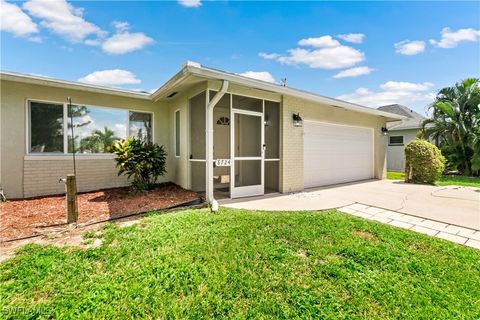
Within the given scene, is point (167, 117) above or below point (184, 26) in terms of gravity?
below

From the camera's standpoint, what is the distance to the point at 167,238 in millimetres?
3242

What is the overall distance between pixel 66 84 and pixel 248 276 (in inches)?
264

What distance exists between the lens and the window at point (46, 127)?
6199mm

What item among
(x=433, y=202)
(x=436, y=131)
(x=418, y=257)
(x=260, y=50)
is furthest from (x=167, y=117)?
(x=436, y=131)

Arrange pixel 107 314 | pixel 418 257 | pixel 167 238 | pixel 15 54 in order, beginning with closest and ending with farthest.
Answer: pixel 107 314 < pixel 418 257 < pixel 167 238 < pixel 15 54

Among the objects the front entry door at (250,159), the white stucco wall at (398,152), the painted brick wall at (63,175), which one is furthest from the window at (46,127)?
the white stucco wall at (398,152)

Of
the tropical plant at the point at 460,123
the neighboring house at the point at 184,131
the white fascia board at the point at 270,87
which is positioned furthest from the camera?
the tropical plant at the point at 460,123

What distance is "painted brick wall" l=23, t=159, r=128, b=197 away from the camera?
241 inches

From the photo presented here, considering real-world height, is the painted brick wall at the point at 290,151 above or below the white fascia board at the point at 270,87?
below

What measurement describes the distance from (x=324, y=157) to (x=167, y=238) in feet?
21.4

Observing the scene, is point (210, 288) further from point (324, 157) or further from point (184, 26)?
point (184, 26)

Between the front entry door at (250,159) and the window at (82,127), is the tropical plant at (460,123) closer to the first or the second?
the front entry door at (250,159)

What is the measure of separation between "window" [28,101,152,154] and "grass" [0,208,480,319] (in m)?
4.48

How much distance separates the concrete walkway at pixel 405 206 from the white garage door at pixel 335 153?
118 centimetres
